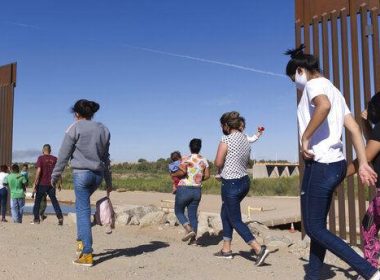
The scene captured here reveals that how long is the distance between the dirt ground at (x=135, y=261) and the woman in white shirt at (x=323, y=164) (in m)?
1.32

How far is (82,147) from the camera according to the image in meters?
5.59

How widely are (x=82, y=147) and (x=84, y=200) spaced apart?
58 centimetres

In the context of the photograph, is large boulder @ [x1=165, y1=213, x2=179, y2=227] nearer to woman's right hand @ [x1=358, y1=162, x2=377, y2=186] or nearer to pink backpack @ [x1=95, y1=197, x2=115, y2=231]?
pink backpack @ [x1=95, y1=197, x2=115, y2=231]

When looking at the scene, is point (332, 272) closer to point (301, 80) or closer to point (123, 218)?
point (301, 80)

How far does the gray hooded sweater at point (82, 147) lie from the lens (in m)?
5.57

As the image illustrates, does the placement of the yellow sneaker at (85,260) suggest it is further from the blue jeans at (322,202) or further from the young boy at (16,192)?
the young boy at (16,192)

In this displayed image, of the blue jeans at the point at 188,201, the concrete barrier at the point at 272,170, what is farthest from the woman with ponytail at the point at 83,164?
the concrete barrier at the point at 272,170

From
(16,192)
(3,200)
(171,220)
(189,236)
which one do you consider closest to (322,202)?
(189,236)

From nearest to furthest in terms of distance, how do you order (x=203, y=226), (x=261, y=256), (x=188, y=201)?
(x=261, y=256), (x=188, y=201), (x=203, y=226)

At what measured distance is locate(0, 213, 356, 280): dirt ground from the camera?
5.19 meters

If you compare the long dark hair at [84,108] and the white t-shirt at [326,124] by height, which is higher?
the long dark hair at [84,108]

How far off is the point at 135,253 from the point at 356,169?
126 inches

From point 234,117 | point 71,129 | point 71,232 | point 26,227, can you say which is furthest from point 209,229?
point 71,129

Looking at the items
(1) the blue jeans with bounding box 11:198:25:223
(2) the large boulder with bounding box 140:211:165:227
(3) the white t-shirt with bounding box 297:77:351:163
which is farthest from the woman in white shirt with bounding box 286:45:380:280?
(1) the blue jeans with bounding box 11:198:25:223
